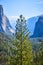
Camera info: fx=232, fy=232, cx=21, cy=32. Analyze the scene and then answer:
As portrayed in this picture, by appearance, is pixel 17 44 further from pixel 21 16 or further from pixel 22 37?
pixel 21 16

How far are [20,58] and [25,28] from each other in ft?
25.9

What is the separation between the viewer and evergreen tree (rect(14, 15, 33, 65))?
59.1 meters

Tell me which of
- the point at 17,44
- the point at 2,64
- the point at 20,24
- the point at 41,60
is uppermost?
the point at 20,24

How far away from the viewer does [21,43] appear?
59594 millimetres

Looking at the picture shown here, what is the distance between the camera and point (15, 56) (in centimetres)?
6091

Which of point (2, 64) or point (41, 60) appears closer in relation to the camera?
point (41, 60)

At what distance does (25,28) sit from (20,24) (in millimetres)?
1676

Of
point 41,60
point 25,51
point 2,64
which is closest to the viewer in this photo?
point 25,51

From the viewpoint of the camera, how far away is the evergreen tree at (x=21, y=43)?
5909cm

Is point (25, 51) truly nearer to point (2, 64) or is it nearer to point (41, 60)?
point (41, 60)

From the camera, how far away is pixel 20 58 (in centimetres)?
5997

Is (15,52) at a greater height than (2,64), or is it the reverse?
(15,52)

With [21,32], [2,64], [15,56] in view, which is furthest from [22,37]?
[2,64]

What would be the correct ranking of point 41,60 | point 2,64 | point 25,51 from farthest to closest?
point 2,64 → point 41,60 → point 25,51
